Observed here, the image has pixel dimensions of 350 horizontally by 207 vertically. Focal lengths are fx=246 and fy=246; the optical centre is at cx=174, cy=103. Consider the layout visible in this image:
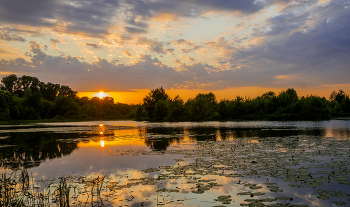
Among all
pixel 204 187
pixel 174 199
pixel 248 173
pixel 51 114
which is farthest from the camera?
pixel 51 114

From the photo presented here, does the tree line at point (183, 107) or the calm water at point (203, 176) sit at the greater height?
the tree line at point (183, 107)

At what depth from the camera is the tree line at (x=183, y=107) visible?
79.0 m

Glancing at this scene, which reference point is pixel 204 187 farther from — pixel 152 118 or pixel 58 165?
pixel 152 118

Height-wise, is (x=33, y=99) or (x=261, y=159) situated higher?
(x=33, y=99)

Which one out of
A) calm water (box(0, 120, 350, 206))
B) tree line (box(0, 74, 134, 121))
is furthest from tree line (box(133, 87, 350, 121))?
calm water (box(0, 120, 350, 206))

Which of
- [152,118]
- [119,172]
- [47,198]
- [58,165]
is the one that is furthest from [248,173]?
[152,118]

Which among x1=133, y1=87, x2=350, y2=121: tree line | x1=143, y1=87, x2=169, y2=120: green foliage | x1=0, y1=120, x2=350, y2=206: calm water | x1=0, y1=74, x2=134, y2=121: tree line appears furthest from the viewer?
x1=143, y1=87, x2=169, y2=120: green foliage

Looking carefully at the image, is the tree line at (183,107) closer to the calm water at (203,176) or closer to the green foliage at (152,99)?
the green foliage at (152,99)

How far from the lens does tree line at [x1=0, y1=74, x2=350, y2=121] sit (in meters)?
79.0

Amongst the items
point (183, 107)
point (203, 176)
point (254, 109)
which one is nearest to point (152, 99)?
point (183, 107)

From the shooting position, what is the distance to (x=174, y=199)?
828cm

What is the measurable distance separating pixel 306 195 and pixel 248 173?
312 cm

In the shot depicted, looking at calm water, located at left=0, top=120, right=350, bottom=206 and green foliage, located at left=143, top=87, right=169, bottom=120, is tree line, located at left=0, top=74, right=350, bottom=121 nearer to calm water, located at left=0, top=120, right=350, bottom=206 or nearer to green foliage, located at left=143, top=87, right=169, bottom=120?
green foliage, located at left=143, top=87, right=169, bottom=120

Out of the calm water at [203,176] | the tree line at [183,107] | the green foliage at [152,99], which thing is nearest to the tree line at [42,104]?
the tree line at [183,107]
